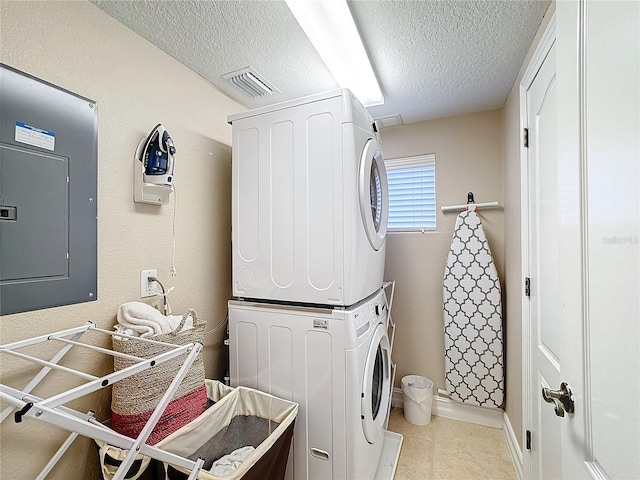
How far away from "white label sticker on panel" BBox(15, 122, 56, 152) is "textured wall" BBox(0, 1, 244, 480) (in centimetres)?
17

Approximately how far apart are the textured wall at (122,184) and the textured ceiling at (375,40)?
0.51 ft

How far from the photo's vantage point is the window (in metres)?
2.51

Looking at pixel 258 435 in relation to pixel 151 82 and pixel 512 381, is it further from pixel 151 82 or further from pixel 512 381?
pixel 151 82

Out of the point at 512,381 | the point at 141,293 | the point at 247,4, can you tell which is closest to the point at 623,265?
the point at 247,4

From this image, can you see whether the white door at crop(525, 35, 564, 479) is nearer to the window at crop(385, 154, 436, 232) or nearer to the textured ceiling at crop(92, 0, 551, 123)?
the textured ceiling at crop(92, 0, 551, 123)

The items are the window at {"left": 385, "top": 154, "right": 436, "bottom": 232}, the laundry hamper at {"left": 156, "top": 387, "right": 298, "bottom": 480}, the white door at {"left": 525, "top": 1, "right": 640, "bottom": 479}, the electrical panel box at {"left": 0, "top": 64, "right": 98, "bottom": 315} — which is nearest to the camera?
the white door at {"left": 525, "top": 1, "right": 640, "bottom": 479}

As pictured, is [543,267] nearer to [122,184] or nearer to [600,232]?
[600,232]

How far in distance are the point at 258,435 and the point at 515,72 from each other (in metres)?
2.44

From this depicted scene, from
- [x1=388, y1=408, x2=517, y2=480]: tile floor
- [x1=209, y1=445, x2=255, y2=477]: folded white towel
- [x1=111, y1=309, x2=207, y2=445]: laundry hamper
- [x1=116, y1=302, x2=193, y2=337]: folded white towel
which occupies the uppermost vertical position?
[x1=116, y1=302, x2=193, y2=337]: folded white towel

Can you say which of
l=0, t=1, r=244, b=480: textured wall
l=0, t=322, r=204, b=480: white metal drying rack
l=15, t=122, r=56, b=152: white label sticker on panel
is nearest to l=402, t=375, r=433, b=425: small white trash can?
l=0, t=1, r=244, b=480: textured wall

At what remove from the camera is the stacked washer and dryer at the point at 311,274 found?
1.35 m

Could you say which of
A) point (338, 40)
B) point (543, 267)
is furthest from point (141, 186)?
point (543, 267)

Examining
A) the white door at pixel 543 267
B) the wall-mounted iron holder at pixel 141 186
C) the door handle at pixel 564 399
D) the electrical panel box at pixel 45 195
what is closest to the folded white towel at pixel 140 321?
the electrical panel box at pixel 45 195

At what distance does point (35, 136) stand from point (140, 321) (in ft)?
2.54
